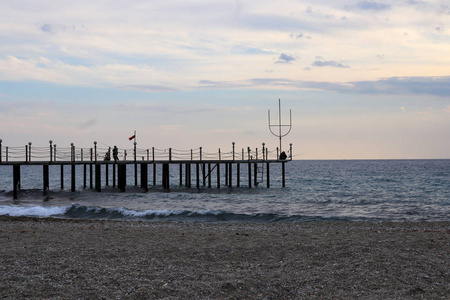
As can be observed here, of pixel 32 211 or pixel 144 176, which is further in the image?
pixel 144 176

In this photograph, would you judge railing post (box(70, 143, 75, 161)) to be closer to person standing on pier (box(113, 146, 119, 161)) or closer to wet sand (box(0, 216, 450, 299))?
person standing on pier (box(113, 146, 119, 161))

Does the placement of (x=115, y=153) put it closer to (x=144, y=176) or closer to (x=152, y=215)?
(x=144, y=176)

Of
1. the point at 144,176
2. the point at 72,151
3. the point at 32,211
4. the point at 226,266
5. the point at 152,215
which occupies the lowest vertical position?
the point at 152,215

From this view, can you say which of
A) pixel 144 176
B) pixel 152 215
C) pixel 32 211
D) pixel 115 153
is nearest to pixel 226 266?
pixel 152 215

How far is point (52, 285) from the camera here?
8.38 m

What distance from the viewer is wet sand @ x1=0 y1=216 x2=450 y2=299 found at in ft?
26.8

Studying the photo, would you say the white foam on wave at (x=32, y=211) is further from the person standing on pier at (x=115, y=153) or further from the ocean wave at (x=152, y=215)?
the person standing on pier at (x=115, y=153)

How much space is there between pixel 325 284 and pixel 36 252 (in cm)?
684

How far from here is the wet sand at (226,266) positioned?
8.18 m

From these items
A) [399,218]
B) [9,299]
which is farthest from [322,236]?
[399,218]

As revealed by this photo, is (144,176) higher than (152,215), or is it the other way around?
(144,176)

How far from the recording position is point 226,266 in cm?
1015

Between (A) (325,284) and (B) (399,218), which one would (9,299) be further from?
(B) (399,218)

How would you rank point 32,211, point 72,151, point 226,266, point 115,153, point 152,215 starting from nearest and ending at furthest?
point 226,266 < point 152,215 < point 32,211 < point 72,151 < point 115,153
